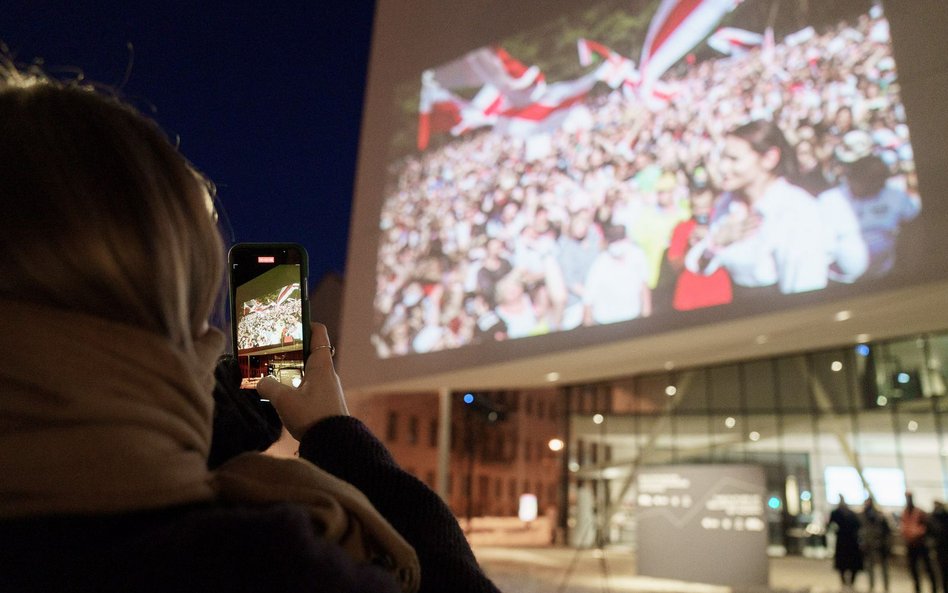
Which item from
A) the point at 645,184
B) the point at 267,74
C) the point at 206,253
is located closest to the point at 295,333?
the point at 206,253

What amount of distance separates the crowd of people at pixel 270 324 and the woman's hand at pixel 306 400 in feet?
0.71

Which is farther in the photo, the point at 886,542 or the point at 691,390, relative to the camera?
the point at 691,390

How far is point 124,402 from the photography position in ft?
1.71

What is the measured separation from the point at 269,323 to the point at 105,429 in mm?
615

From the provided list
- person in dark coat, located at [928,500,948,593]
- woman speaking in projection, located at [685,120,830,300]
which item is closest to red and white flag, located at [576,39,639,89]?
woman speaking in projection, located at [685,120,830,300]

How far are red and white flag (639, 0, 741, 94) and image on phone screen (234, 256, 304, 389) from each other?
6656mm

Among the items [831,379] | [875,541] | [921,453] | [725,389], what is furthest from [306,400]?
[725,389]

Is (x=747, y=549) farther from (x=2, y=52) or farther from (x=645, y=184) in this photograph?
(x=2, y=52)

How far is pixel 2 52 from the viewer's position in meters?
0.88

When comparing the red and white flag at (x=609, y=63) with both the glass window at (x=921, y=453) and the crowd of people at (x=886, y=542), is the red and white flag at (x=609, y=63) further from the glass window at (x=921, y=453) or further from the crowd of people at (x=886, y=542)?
the glass window at (x=921, y=453)

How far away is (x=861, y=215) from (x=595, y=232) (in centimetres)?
250

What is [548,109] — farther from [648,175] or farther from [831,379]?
[831,379]

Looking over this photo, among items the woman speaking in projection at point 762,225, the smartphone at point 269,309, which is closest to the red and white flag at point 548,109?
the woman speaking in projection at point 762,225

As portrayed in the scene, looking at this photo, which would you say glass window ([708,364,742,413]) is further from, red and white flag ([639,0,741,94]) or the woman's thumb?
the woman's thumb
